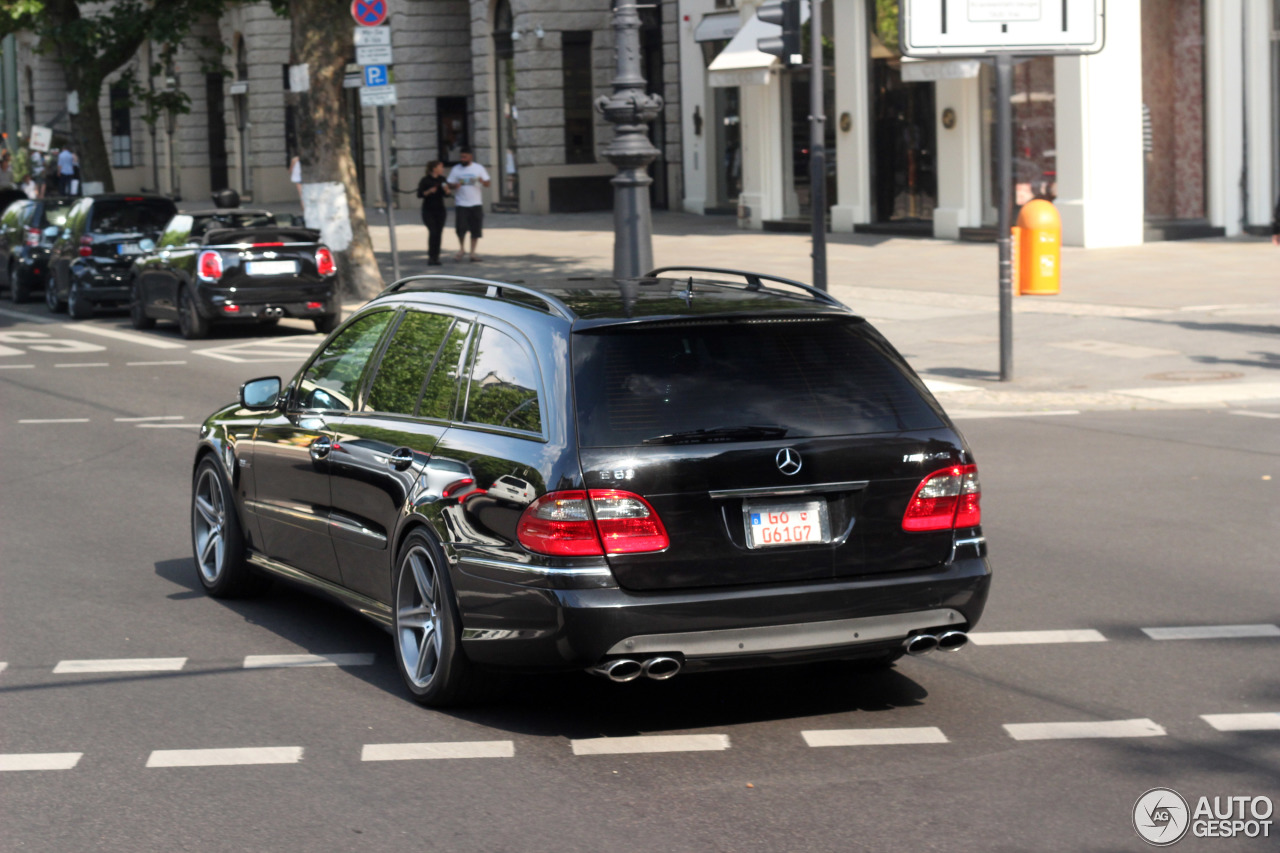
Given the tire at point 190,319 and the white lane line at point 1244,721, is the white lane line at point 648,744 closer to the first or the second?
the white lane line at point 1244,721

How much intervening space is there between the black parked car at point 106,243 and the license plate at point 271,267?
154 inches

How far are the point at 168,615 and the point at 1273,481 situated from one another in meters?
6.43

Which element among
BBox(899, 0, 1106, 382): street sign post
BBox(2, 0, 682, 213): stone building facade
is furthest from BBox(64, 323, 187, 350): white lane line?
BBox(2, 0, 682, 213): stone building facade

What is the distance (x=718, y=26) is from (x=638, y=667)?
3077cm

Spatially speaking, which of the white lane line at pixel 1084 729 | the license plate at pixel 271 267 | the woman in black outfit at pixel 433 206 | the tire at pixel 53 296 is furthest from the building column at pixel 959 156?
the white lane line at pixel 1084 729

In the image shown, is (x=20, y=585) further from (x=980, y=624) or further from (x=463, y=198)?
(x=463, y=198)

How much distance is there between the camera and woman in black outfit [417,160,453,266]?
2778 centimetres

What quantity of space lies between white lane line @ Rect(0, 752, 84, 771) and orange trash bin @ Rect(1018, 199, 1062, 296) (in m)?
14.4

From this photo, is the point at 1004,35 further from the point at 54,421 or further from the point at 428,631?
the point at 428,631

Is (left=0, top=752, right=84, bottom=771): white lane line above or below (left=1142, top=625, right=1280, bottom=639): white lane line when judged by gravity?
above

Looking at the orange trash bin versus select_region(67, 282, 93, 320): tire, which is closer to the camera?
the orange trash bin

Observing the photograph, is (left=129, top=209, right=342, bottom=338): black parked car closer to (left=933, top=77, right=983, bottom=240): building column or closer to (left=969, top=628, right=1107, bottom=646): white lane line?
(left=933, top=77, right=983, bottom=240): building column

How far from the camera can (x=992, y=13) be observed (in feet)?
48.3

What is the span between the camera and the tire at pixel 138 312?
22.1 m
